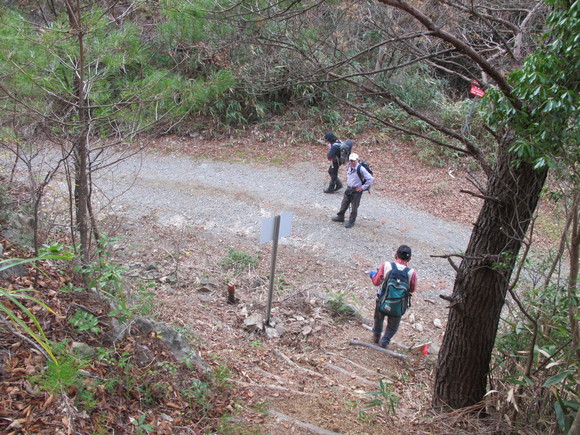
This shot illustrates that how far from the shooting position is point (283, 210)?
9688 mm

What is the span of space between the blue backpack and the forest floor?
682 mm

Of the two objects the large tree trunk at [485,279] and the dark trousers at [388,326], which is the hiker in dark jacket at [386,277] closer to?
the dark trousers at [388,326]

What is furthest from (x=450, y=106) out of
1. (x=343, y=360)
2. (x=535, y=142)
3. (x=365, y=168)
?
(x=535, y=142)

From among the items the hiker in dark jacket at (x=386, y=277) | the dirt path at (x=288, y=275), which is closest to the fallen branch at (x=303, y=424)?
the dirt path at (x=288, y=275)

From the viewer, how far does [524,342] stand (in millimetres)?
3848

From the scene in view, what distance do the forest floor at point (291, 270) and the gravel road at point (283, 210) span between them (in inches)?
1.5

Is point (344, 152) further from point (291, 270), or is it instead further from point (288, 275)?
point (288, 275)

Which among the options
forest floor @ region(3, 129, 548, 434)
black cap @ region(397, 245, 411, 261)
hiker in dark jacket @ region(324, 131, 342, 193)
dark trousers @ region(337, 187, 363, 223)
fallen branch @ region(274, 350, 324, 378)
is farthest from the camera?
hiker in dark jacket @ region(324, 131, 342, 193)

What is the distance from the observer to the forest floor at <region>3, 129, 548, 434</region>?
3928 mm

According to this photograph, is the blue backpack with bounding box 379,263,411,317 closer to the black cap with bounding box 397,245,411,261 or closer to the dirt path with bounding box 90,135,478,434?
the black cap with bounding box 397,245,411,261

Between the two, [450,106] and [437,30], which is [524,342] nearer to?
[437,30]

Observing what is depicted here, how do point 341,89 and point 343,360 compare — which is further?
point 341,89

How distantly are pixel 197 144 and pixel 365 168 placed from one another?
622 centimetres

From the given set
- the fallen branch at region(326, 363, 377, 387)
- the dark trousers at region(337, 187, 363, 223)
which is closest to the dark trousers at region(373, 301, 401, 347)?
the fallen branch at region(326, 363, 377, 387)
